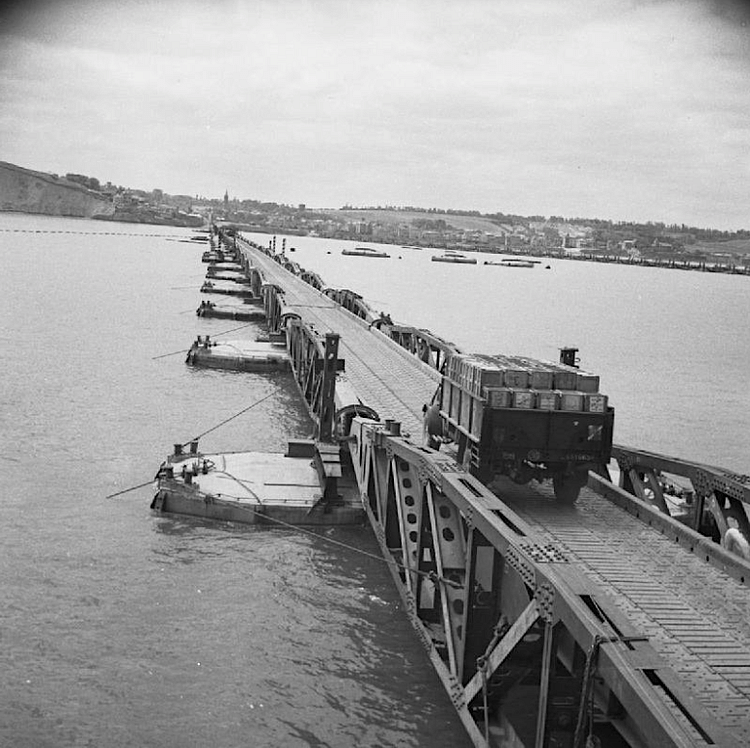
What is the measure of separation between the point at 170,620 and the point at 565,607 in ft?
36.8

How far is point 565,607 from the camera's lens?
38.1 ft

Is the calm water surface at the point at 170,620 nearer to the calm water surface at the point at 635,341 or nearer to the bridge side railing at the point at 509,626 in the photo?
the bridge side railing at the point at 509,626

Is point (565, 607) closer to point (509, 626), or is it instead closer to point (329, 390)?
point (509, 626)

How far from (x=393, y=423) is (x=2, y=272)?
391ft

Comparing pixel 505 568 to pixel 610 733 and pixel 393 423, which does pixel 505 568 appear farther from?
pixel 393 423

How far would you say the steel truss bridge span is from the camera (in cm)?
1068

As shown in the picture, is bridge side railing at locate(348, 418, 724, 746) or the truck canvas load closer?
bridge side railing at locate(348, 418, 724, 746)

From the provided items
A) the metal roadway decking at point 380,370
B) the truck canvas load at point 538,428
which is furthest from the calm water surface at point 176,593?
the truck canvas load at point 538,428

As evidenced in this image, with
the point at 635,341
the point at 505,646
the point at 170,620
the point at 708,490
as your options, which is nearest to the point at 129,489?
the point at 170,620

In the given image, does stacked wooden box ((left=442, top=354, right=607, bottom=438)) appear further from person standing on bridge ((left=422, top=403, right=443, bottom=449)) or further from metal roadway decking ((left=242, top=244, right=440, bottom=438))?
metal roadway decking ((left=242, top=244, right=440, bottom=438))

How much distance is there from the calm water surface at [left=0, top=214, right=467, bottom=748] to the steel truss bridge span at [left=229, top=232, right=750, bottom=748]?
1.26 m

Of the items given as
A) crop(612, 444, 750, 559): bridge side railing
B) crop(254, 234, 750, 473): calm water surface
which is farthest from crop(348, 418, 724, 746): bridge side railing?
crop(254, 234, 750, 473): calm water surface

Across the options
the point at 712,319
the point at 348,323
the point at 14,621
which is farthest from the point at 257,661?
the point at 712,319

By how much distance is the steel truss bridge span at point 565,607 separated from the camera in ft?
35.0
